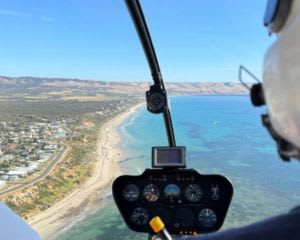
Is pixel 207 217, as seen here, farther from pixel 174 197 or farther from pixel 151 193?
→ pixel 151 193

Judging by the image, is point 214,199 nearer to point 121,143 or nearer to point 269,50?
point 269,50

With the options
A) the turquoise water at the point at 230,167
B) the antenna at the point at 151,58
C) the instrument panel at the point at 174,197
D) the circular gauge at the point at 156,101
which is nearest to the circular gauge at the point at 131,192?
the instrument panel at the point at 174,197

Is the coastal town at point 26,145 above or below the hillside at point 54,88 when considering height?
below

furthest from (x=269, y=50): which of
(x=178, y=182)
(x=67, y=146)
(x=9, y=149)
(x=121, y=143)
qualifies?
(x=121, y=143)

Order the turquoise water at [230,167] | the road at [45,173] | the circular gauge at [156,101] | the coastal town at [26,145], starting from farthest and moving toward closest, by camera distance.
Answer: the turquoise water at [230,167] < the road at [45,173] < the coastal town at [26,145] < the circular gauge at [156,101]

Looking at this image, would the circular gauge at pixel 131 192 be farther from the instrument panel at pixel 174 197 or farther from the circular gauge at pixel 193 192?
the circular gauge at pixel 193 192

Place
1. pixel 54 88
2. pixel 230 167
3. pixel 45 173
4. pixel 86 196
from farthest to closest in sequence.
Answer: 1. pixel 230 167
2. pixel 86 196
3. pixel 54 88
4. pixel 45 173

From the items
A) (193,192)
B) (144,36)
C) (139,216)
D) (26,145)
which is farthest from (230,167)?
(139,216)
